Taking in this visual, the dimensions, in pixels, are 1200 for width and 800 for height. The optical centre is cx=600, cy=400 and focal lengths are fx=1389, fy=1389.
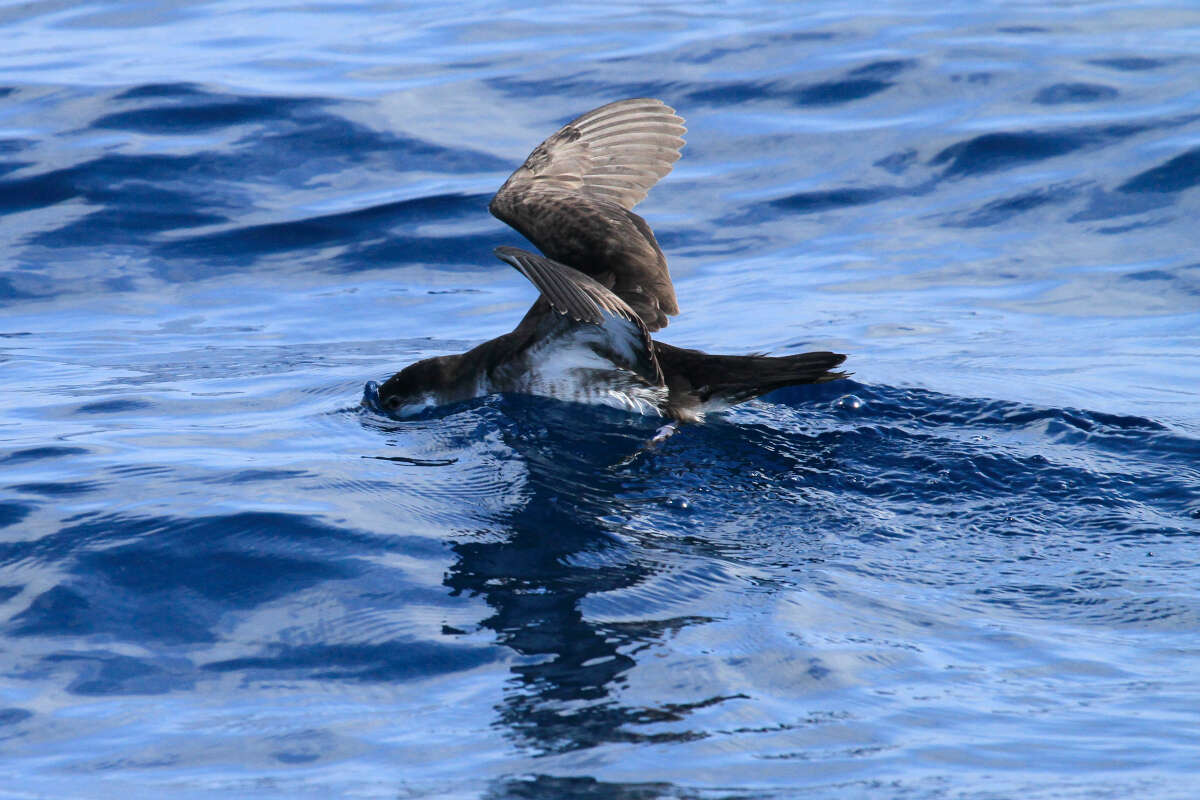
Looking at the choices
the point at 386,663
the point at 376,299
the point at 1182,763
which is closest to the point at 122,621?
the point at 386,663

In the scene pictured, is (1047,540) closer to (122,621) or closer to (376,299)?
(122,621)

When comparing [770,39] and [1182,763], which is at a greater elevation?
[770,39]

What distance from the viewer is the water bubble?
6824 millimetres

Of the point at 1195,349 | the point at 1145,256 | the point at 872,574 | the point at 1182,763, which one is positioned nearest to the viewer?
the point at 1182,763

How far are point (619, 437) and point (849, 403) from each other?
1192 mm

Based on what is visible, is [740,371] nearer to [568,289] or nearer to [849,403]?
[849,403]

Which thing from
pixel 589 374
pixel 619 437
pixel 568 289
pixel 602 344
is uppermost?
pixel 568 289

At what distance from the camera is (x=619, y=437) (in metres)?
6.57

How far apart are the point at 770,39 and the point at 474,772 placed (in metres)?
11.0

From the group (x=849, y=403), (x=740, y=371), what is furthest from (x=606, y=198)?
(x=849, y=403)

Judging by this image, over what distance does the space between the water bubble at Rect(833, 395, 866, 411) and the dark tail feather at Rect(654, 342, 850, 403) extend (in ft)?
1.38

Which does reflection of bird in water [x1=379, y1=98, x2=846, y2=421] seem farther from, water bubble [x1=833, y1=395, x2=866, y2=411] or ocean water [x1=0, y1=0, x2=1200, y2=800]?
water bubble [x1=833, y1=395, x2=866, y2=411]

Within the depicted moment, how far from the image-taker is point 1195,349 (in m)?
7.91

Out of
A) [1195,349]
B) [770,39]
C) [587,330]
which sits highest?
[770,39]
